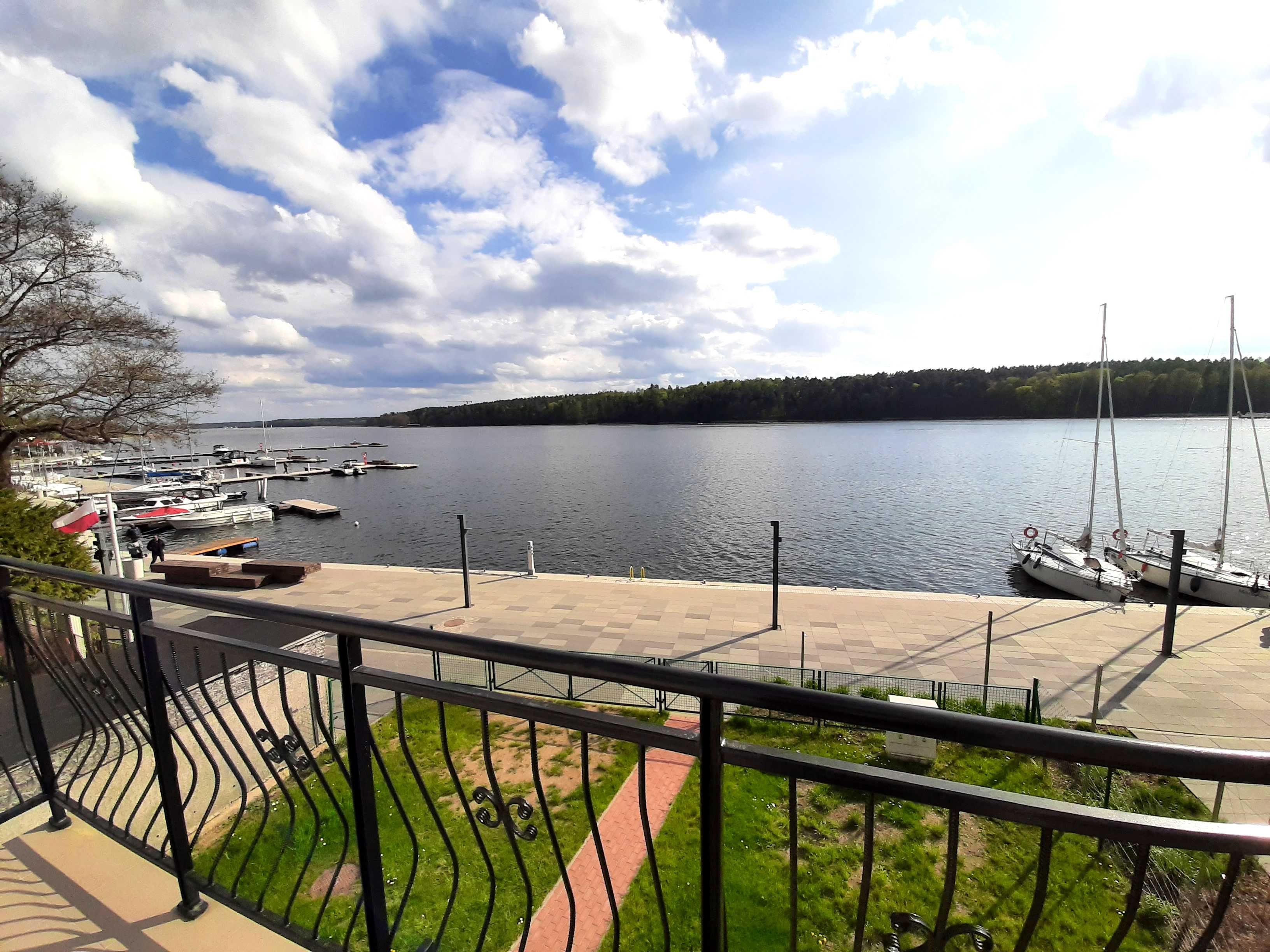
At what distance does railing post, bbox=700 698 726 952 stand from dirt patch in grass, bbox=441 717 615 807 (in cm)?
673

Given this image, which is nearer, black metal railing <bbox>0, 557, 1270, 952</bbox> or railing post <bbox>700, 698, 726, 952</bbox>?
black metal railing <bbox>0, 557, 1270, 952</bbox>

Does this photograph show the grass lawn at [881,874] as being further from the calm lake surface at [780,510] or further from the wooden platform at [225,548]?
the wooden platform at [225,548]

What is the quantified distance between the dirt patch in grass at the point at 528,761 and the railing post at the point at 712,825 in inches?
265

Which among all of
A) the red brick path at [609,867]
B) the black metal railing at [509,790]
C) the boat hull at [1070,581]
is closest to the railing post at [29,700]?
the black metal railing at [509,790]

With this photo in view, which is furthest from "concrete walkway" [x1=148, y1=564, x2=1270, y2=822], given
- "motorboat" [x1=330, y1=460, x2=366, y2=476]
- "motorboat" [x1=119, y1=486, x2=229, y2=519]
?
"motorboat" [x1=330, y1=460, x2=366, y2=476]

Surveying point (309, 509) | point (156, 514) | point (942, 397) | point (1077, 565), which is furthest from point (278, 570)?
point (942, 397)

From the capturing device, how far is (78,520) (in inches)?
561

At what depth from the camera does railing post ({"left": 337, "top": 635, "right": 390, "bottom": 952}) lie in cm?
199

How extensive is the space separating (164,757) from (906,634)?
49.6 feet

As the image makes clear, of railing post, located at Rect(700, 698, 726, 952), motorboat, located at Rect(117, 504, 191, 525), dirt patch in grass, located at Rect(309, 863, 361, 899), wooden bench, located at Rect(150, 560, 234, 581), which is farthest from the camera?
motorboat, located at Rect(117, 504, 191, 525)

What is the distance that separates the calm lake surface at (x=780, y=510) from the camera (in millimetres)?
27781

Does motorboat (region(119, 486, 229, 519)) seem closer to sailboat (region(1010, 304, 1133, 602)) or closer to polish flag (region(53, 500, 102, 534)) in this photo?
polish flag (region(53, 500, 102, 534))

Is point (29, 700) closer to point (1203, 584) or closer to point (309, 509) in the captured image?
point (1203, 584)

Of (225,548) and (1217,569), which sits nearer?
(1217,569)
